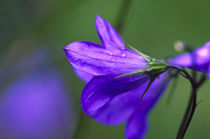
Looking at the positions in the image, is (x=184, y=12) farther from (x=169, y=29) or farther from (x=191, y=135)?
(x=191, y=135)

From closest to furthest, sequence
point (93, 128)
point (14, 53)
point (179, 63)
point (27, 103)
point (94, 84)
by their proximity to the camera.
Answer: point (94, 84)
point (179, 63)
point (14, 53)
point (93, 128)
point (27, 103)

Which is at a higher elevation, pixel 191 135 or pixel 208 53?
pixel 208 53

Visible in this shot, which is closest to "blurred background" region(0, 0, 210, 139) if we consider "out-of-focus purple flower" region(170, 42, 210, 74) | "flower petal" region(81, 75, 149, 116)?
"flower petal" region(81, 75, 149, 116)

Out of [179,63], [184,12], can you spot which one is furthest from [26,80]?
[179,63]

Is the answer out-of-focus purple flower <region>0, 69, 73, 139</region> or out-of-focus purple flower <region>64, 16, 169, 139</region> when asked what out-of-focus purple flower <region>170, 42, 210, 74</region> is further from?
out-of-focus purple flower <region>0, 69, 73, 139</region>

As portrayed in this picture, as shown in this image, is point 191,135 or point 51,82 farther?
point 51,82

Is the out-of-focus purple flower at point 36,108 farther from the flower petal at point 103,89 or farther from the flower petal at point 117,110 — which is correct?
the flower petal at point 103,89

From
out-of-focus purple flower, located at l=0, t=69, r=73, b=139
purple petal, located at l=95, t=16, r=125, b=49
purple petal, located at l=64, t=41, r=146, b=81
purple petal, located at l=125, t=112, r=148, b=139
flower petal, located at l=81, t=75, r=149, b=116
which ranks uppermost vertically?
purple petal, located at l=95, t=16, r=125, b=49

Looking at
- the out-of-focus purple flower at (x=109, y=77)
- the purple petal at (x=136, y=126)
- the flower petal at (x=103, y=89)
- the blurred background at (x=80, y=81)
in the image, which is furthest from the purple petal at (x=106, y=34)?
the blurred background at (x=80, y=81)
